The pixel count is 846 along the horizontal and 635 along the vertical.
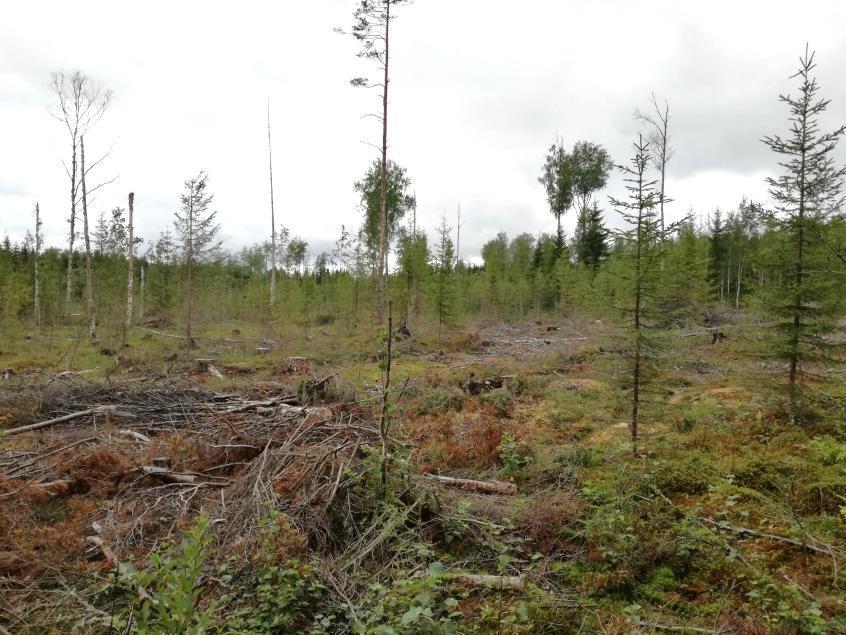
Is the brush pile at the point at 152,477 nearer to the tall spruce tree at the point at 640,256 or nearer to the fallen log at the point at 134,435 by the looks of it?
the fallen log at the point at 134,435

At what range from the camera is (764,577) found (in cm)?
349

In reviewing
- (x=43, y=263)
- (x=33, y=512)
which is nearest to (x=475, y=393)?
(x=33, y=512)

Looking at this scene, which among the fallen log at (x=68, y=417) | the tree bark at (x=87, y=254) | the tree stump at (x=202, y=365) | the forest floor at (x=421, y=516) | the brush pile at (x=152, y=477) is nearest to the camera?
the forest floor at (x=421, y=516)

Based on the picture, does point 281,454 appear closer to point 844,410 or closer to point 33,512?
point 33,512

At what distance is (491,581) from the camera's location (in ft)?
12.3

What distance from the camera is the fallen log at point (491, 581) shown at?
371cm

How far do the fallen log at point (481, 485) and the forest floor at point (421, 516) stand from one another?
4 cm

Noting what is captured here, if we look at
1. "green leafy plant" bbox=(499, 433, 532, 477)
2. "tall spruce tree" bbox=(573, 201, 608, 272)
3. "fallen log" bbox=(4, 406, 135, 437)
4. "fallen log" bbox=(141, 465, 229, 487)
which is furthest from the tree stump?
"tall spruce tree" bbox=(573, 201, 608, 272)

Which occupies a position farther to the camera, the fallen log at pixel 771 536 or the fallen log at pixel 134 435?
the fallen log at pixel 134 435

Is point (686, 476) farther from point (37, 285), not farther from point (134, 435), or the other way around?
point (37, 285)

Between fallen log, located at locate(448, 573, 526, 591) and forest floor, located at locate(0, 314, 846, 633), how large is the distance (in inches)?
1.5

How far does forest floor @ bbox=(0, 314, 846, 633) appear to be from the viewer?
130 inches

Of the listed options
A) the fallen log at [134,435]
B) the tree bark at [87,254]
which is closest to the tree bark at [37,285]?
the tree bark at [87,254]

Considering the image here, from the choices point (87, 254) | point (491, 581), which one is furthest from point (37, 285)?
point (491, 581)
